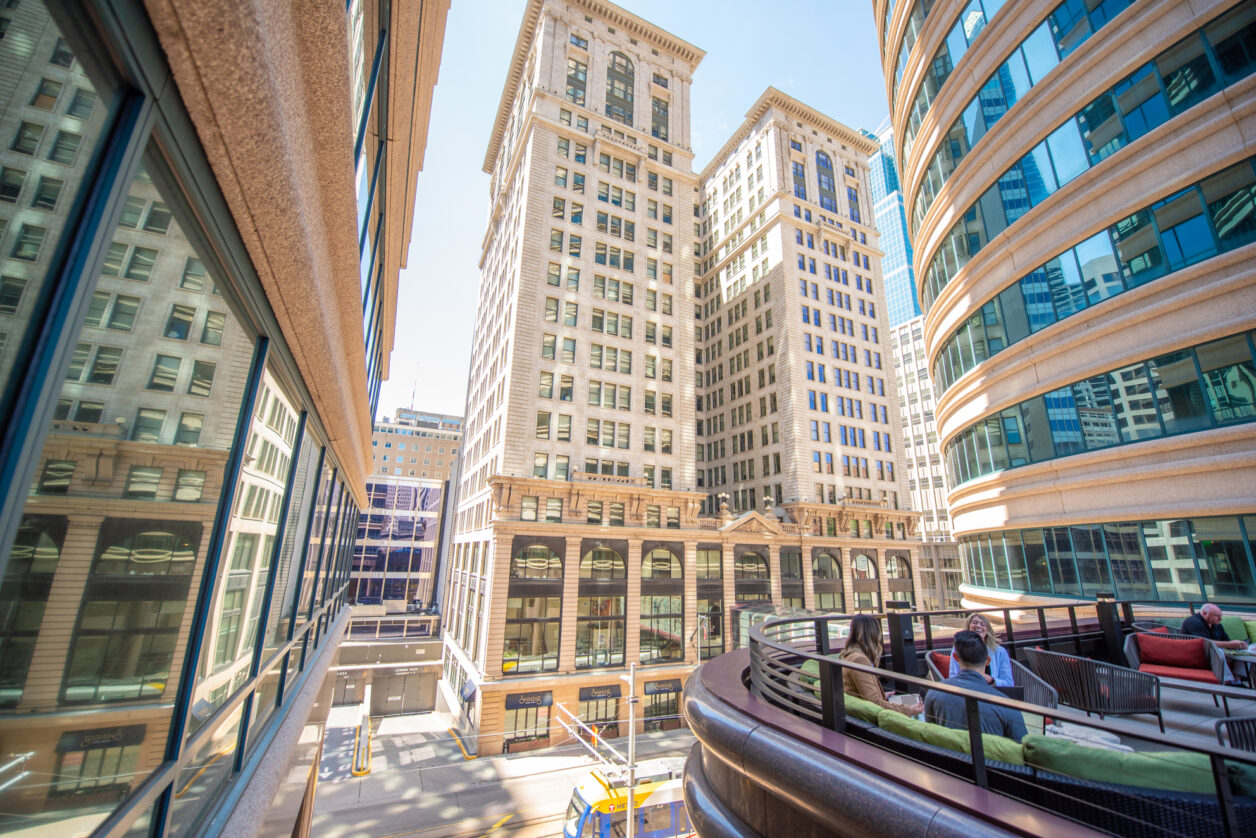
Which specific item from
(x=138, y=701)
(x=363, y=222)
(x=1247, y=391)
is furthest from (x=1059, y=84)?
(x=138, y=701)

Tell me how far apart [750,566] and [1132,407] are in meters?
32.8

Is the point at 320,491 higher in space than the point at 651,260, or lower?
lower

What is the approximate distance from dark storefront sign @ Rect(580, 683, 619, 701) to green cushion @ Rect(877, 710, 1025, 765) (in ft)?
110

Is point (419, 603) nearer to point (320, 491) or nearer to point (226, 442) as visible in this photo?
point (320, 491)

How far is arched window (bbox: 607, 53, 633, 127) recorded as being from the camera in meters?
50.6

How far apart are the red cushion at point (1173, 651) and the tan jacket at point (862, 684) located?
23.5 feet

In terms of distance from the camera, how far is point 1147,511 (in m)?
13.7

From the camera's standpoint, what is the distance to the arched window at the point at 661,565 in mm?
Result: 39094

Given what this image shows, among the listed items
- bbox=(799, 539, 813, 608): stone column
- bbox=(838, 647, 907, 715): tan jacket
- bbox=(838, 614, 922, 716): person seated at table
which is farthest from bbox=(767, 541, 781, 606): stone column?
bbox=(838, 647, 907, 715): tan jacket

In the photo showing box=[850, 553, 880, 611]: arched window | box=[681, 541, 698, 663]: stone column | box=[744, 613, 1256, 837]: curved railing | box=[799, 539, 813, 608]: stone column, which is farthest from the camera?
box=[850, 553, 880, 611]: arched window

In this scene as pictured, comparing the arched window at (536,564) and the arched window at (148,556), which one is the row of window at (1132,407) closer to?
the arched window at (148,556)

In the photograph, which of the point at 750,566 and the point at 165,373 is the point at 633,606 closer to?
the point at 750,566

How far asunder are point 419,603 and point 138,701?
85577 mm

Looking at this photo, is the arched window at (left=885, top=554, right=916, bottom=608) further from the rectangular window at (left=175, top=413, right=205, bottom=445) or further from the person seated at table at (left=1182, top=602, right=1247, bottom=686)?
the rectangular window at (left=175, top=413, right=205, bottom=445)
